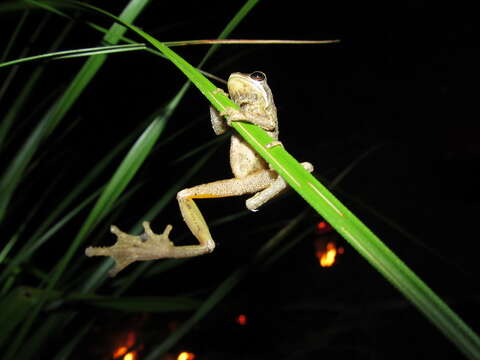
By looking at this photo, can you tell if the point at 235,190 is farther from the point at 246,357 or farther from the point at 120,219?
the point at 246,357

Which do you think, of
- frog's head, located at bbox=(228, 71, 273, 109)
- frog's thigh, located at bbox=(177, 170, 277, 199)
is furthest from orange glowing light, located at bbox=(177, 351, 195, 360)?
frog's head, located at bbox=(228, 71, 273, 109)

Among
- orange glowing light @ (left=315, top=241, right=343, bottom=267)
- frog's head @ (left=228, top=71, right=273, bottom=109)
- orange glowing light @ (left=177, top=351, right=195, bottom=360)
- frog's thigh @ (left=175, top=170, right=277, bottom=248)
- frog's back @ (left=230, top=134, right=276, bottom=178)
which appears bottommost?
frog's thigh @ (left=175, top=170, right=277, bottom=248)

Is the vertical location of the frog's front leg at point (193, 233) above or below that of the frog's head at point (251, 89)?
below

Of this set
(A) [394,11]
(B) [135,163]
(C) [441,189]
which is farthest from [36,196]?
(A) [394,11]

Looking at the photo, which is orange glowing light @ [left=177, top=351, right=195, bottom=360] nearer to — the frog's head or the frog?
the frog

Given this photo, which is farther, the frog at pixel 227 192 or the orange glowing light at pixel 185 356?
the orange glowing light at pixel 185 356

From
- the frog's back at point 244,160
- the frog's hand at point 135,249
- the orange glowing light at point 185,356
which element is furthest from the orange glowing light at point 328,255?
the frog's hand at point 135,249

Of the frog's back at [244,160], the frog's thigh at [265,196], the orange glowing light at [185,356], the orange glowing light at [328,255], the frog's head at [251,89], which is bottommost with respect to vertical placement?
the frog's thigh at [265,196]

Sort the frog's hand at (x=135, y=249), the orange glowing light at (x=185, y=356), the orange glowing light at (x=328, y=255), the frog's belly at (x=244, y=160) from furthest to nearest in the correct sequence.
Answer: the orange glowing light at (x=328, y=255) < the orange glowing light at (x=185, y=356) < the frog's belly at (x=244, y=160) < the frog's hand at (x=135, y=249)

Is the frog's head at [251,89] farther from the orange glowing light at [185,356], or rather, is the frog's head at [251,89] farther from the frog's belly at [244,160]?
the orange glowing light at [185,356]
